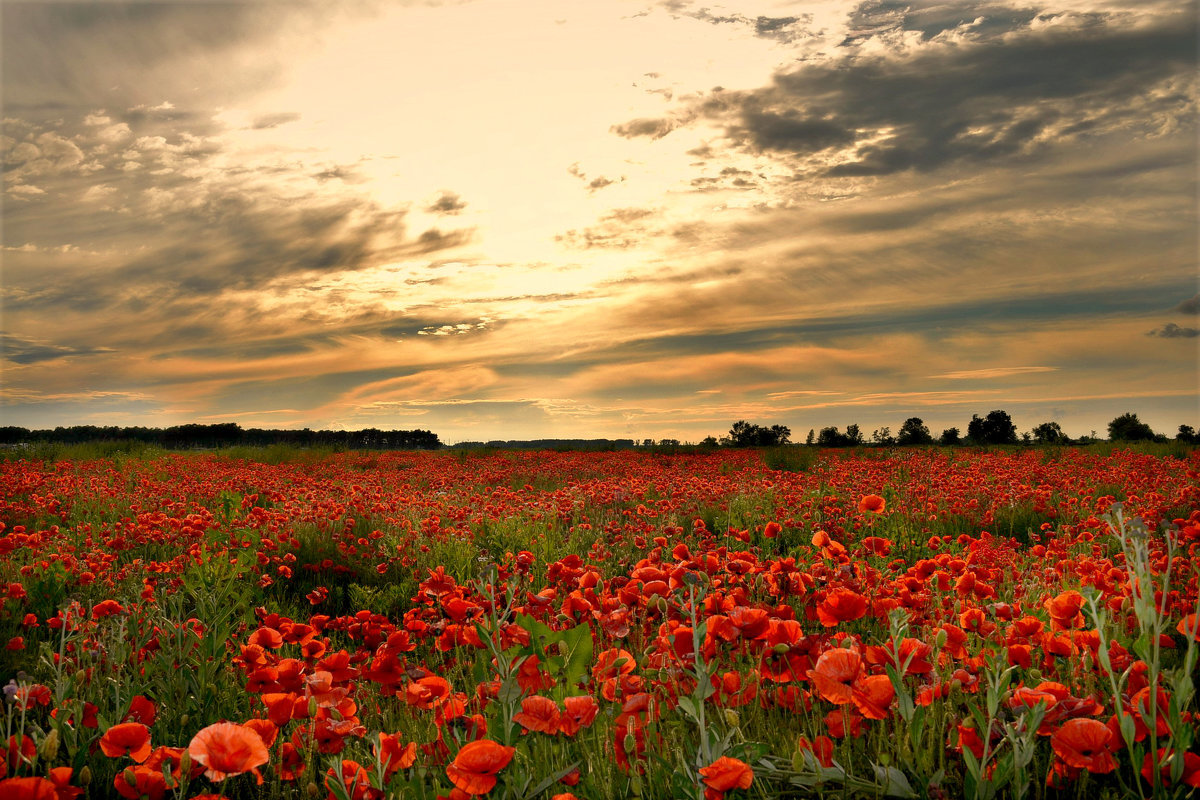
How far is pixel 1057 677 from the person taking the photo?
2.89 m

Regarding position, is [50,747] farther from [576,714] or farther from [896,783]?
[896,783]

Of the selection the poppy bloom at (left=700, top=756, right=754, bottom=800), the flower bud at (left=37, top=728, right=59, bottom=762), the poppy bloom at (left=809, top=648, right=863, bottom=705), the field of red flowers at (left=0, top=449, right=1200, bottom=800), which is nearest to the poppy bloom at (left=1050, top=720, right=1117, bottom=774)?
the field of red flowers at (left=0, top=449, right=1200, bottom=800)

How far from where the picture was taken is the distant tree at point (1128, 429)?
22.7 metres

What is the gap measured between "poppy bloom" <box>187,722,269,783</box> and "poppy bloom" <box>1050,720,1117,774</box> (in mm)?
2033

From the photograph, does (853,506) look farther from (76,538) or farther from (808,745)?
(76,538)

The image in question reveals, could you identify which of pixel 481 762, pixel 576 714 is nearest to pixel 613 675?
pixel 576 714

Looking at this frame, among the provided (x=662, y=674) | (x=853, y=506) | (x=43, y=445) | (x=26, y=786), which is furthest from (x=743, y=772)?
(x=43, y=445)

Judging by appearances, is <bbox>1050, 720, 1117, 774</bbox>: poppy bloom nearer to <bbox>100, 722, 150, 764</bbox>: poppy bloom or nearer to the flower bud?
<bbox>100, 722, 150, 764</bbox>: poppy bloom

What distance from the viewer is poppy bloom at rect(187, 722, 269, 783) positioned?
65.6 inches

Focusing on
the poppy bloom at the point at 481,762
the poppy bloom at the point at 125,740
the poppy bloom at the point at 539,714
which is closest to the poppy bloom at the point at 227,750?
the poppy bloom at the point at 125,740

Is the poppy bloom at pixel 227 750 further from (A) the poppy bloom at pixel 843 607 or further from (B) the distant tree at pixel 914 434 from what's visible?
(B) the distant tree at pixel 914 434

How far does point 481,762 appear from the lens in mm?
1585

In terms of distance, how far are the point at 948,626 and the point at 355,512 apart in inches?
257

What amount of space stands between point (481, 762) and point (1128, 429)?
28284 mm
